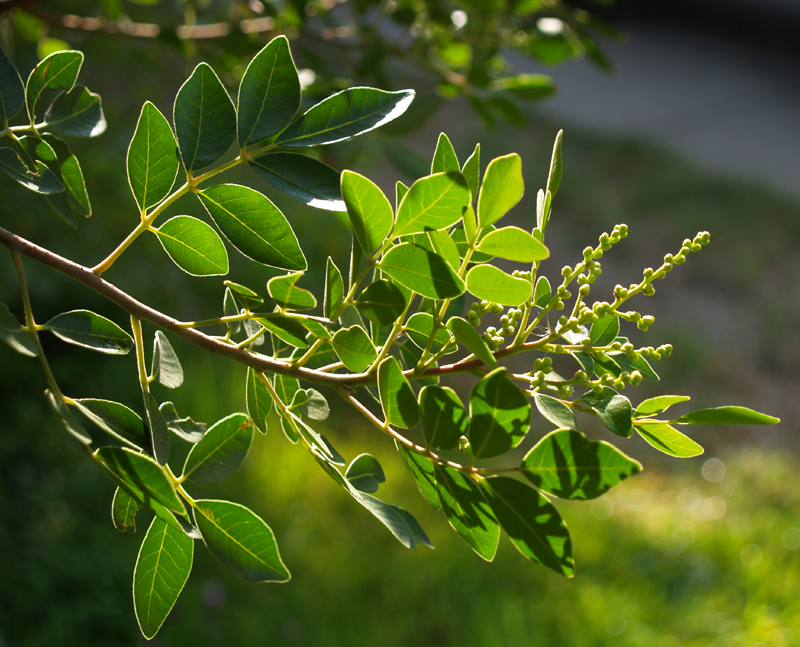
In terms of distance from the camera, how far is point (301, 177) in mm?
365

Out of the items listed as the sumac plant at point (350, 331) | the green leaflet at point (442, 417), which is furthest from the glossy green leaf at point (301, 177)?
the green leaflet at point (442, 417)

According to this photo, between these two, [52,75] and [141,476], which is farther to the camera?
[52,75]

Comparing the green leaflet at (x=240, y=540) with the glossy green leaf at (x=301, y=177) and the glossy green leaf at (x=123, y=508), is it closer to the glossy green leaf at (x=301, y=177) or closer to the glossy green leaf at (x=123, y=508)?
the glossy green leaf at (x=123, y=508)

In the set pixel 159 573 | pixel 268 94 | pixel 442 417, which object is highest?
pixel 268 94

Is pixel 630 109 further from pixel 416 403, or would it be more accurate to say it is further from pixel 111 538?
pixel 416 403

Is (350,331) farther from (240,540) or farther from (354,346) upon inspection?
(240,540)

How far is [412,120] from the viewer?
2.75ft

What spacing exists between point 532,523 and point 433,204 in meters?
0.15

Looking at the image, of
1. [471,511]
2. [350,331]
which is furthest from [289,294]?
[471,511]

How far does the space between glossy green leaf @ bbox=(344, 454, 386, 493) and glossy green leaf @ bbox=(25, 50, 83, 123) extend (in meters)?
0.28

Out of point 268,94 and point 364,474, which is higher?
point 268,94

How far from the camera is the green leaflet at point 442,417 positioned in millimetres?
303

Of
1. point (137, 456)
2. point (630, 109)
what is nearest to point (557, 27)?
point (137, 456)

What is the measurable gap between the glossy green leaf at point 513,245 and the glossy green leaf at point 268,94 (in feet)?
0.44
